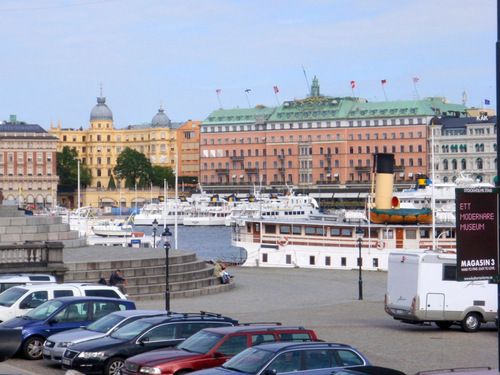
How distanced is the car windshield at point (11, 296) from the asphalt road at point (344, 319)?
3297 millimetres

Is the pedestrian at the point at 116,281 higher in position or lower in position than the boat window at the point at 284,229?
lower

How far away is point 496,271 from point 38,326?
36.4ft

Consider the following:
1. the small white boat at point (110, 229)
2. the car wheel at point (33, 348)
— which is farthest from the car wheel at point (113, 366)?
the small white boat at point (110, 229)

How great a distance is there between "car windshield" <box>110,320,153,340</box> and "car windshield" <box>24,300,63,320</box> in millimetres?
2793

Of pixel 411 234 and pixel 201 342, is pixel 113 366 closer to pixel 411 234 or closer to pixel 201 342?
pixel 201 342

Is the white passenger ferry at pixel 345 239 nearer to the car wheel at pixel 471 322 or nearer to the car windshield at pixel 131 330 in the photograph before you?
the car wheel at pixel 471 322

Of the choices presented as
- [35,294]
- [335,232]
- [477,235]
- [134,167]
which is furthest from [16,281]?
[134,167]

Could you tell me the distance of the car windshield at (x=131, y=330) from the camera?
18.0 meters

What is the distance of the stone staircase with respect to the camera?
3307 centimetres

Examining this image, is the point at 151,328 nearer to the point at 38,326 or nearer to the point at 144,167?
the point at 38,326

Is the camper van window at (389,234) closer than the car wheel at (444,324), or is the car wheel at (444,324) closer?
the car wheel at (444,324)

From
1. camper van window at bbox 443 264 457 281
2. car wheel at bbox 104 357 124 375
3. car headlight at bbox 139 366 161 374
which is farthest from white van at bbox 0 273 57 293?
car headlight at bbox 139 366 161 374

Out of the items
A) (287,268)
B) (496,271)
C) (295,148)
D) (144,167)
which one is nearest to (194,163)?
(144,167)

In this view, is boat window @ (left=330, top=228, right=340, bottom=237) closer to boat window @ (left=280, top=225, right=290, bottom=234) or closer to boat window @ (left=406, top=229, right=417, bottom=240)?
boat window @ (left=280, top=225, right=290, bottom=234)
